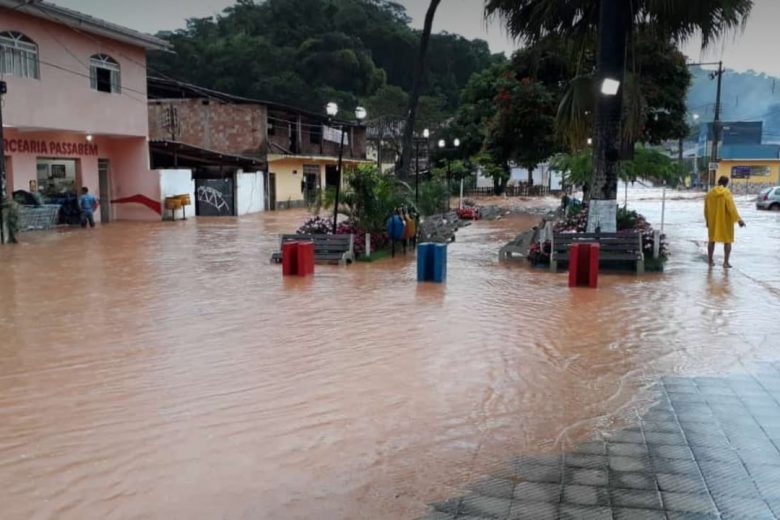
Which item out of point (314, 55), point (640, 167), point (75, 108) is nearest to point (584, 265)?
point (640, 167)

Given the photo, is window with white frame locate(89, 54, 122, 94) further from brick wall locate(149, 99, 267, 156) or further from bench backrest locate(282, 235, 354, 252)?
bench backrest locate(282, 235, 354, 252)

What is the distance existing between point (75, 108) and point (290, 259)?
552 inches

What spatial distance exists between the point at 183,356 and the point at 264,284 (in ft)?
14.4

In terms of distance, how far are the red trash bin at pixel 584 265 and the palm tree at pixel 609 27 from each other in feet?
7.83

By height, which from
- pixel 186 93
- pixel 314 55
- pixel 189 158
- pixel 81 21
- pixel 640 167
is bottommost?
pixel 640 167

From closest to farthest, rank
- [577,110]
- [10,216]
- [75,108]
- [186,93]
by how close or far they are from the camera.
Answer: [577,110] → [10,216] → [75,108] → [186,93]

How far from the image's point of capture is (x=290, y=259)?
11984 millimetres

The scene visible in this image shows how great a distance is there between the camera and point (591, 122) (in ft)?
44.0

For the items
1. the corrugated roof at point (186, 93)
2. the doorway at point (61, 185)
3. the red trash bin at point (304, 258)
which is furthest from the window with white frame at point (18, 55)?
the red trash bin at point (304, 258)

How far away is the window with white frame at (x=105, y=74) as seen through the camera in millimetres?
23312

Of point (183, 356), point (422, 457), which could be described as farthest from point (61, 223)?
point (422, 457)

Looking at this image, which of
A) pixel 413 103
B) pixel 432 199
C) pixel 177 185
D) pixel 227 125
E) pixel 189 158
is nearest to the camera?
pixel 432 199

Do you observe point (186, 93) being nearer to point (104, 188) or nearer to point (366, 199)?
point (104, 188)

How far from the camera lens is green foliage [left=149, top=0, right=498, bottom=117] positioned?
52.9 metres
